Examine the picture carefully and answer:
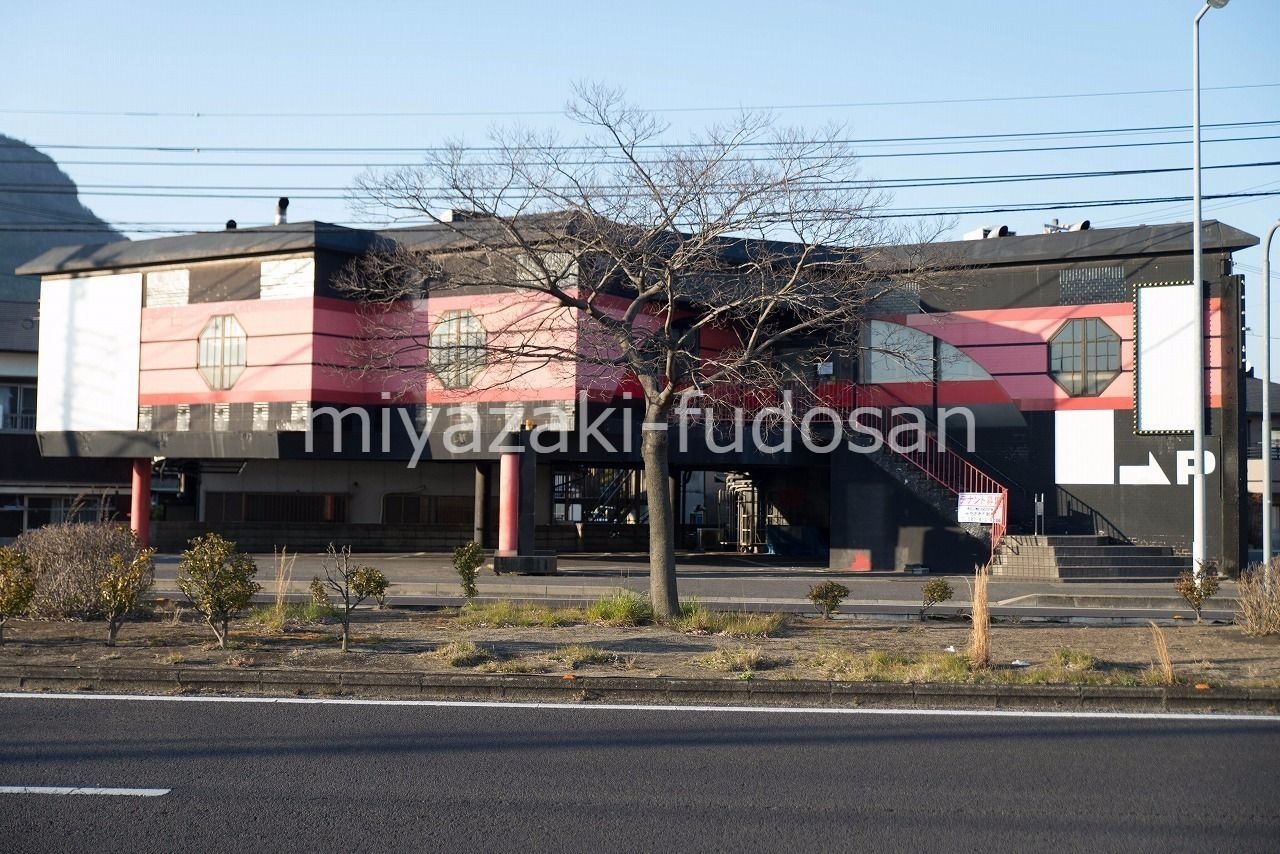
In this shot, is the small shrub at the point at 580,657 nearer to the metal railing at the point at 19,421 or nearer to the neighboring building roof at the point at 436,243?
the neighboring building roof at the point at 436,243

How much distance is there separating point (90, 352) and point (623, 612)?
812 inches

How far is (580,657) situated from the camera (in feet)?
36.8

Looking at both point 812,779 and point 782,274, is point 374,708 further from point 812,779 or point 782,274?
point 782,274

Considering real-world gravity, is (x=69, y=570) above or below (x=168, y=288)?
below

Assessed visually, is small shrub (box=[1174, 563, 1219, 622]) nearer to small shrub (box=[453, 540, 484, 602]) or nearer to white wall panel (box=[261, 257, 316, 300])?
small shrub (box=[453, 540, 484, 602])

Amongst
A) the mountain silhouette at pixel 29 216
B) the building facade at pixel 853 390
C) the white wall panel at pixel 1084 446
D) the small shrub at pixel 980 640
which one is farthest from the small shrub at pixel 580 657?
the mountain silhouette at pixel 29 216

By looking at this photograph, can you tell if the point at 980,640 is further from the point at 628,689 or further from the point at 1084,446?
the point at 1084,446

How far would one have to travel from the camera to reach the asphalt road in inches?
235

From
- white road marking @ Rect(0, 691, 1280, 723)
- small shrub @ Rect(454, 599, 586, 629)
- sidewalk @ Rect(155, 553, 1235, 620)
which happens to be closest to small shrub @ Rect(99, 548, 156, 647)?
white road marking @ Rect(0, 691, 1280, 723)

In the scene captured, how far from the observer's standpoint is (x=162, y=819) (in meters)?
6.17

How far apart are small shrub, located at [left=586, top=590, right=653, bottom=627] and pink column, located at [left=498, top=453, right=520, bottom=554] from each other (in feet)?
37.6

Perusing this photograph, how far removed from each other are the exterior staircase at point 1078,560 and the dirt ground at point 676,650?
9952 millimetres

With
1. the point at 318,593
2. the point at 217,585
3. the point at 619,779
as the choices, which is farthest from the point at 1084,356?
the point at 619,779

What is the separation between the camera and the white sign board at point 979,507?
25.1 metres
